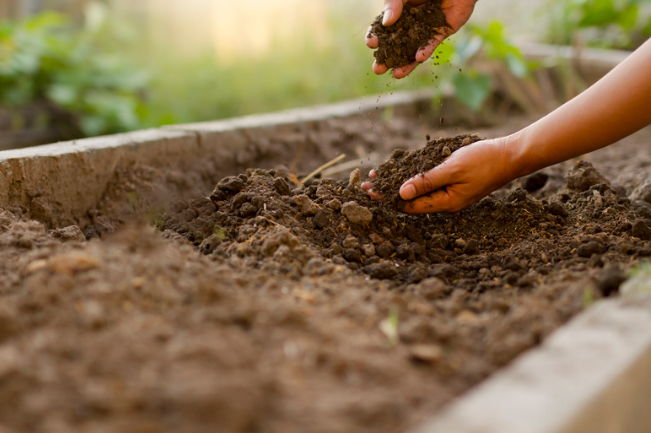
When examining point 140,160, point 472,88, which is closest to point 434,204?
point 140,160

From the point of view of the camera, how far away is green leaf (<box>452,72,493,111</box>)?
407 cm

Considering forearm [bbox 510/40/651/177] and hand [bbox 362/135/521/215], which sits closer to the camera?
forearm [bbox 510/40/651/177]

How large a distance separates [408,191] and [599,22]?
149 inches

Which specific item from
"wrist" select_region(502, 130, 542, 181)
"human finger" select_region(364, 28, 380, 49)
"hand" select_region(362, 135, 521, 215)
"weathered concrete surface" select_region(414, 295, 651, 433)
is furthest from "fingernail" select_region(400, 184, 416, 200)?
"weathered concrete surface" select_region(414, 295, 651, 433)

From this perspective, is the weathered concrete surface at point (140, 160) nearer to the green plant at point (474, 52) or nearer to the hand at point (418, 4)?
the hand at point (418, 4)

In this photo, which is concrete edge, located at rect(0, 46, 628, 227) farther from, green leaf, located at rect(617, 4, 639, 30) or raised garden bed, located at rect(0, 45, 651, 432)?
green leaf, located at rect(617, 4, 639, 30)

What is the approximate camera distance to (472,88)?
13.6 ft

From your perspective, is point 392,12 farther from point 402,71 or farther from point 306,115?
point 306,115

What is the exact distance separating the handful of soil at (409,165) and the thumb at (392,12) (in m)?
0.47

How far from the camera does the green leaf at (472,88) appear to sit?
4071 millimetres

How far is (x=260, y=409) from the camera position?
887 millimetres

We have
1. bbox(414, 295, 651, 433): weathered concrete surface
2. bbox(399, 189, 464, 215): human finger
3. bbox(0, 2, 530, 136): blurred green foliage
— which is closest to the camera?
bbox(414, 295, 651, 433): weathered concrete surface

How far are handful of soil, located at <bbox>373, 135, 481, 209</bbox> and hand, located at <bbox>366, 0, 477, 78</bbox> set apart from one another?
0.31 metres

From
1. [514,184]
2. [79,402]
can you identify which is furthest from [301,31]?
[79,402]
